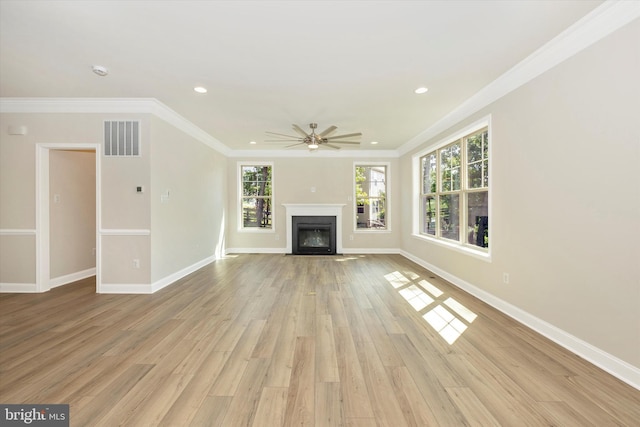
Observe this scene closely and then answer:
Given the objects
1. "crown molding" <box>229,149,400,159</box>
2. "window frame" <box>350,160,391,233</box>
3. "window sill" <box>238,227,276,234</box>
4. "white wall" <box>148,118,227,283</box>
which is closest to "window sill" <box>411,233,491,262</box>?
"window frame" <box>350,160,391,233</box>

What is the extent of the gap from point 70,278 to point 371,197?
21.0ft

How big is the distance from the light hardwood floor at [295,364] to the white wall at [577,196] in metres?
0.40

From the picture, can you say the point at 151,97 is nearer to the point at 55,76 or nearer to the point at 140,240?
the point at 55,76

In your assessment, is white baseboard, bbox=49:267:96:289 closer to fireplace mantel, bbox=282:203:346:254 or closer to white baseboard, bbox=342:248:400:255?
fireplace mantel, bbox=282:203:346:254

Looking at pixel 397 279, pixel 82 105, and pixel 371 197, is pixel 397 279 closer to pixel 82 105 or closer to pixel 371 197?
pixel 371 197

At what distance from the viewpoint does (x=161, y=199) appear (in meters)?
4.01

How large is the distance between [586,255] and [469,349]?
48.4 inches

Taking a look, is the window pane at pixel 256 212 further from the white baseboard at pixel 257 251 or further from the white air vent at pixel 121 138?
the white air vent at pixel 121 138

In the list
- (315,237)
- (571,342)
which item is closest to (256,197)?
(315,237)

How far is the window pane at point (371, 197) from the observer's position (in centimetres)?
710

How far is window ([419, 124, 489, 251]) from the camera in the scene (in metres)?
3.69

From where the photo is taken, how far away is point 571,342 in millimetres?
2229

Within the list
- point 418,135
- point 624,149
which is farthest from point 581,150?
point 418,135

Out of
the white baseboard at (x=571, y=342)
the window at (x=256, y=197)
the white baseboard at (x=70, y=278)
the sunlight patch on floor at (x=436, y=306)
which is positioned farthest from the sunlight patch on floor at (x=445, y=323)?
the white baseboard at (x=70, y=278)
